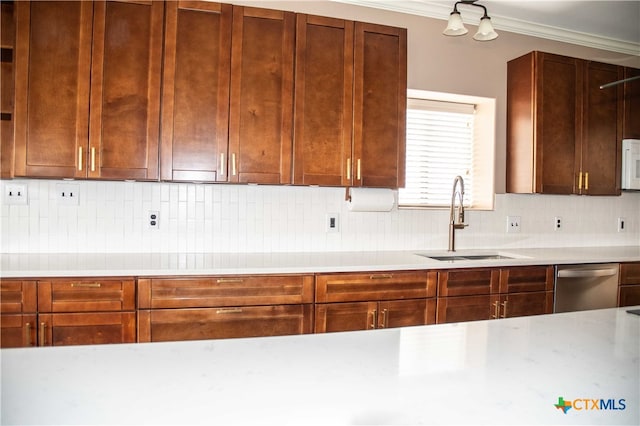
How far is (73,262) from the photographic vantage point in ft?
7.34

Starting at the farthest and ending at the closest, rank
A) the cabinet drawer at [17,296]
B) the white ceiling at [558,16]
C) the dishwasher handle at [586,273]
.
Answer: the white ceiling at [558,16] < the dishwasher handle at [586,273] < the cabinet drawer at [17,296]

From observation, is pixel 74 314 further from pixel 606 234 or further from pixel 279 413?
pixel 606 234

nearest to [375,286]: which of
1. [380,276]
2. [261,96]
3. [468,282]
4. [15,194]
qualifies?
[380,276]

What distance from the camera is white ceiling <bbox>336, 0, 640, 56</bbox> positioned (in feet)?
10.1

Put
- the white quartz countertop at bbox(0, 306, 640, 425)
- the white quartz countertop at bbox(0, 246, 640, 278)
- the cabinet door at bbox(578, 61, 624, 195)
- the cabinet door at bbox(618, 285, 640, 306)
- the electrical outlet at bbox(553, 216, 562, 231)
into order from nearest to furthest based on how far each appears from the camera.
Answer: the white quartz countertop at bbox(0, 306, 640, 425), the white quartz countertop at bbox(0, 246, 640, 278), the cabinet door at bbox(618, 285, 640, 306), the cabinet door at bbox(578, 61, 624, 195), the electrical outlet at bbox(553, 216, 562, 231)

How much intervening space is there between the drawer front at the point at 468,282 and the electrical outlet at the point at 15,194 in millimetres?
2539

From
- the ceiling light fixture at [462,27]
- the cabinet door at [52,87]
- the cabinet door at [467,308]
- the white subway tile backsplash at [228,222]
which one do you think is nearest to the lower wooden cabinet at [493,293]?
the cabinet door at [467,308]

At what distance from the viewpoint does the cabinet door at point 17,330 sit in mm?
1951

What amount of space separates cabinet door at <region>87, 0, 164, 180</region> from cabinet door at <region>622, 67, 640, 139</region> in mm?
3513

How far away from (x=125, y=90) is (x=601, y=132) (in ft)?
11.3

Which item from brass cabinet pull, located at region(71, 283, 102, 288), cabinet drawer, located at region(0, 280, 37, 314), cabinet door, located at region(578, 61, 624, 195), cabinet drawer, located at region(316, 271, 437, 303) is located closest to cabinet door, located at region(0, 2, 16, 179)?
cabinet drawer, located at region(0, 280, 37, 314)

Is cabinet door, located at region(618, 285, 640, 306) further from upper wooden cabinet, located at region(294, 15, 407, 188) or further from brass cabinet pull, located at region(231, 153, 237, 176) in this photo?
brass cabinet pull, located at region(231, 153, 237, 176)

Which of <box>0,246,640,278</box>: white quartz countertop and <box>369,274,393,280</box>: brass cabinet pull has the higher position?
<box>0,246,640,278</box>: white quartz countertop

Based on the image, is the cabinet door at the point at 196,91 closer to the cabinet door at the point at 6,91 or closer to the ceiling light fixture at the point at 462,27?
the cabinet door at the point at 6,91
